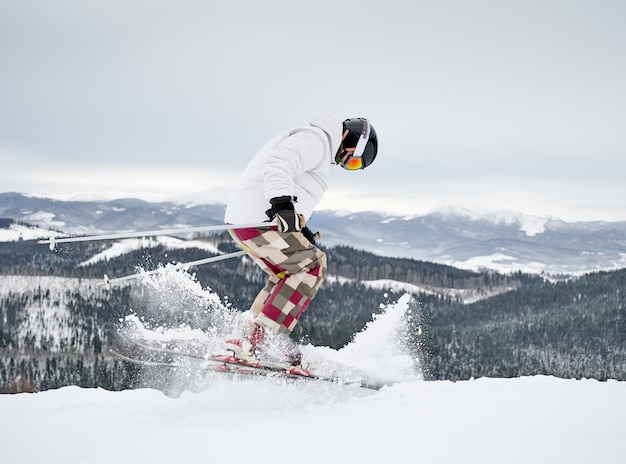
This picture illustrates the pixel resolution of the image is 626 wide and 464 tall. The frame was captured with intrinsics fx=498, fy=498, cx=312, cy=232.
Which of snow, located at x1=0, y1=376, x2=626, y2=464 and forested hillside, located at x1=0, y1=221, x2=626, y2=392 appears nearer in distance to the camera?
snow, located at x1=0, y1=376, x2=626, y2=464

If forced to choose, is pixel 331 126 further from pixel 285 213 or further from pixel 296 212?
pixel 285 213

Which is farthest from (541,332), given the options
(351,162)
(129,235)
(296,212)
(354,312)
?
(129,235)

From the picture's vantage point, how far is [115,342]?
5328 millimetres

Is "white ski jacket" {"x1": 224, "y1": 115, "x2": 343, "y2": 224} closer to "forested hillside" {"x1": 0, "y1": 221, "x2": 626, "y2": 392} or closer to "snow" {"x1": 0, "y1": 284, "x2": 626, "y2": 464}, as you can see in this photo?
"snow" {"x1": 0, "y1": 284, "x2": 626, "y2": 464}

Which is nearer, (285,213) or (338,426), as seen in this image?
(338,426)

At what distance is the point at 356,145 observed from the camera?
4227 millimetres

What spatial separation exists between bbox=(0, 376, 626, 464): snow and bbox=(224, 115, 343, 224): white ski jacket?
4.85ft

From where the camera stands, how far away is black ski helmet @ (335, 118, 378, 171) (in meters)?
4.21

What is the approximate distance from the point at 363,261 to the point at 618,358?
298 ft

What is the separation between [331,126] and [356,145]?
0.30 m

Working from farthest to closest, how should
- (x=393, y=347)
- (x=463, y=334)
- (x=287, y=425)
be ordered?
(x=463, y=334) → (x=393, y=347) → (x=287, y=425)

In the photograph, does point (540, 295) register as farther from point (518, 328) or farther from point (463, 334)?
point (463, 334)

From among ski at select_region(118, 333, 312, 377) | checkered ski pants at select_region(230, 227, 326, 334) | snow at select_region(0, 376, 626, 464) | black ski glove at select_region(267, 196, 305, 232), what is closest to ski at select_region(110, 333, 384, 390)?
ski at select_region(118, 333, 312, 377)

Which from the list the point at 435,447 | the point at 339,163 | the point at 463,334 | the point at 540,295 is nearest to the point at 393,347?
the point at 339,163
